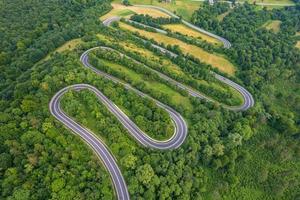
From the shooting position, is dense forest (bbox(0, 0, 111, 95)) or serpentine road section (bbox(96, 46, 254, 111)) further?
dense forest (bbox(0, 0, 111, 95))

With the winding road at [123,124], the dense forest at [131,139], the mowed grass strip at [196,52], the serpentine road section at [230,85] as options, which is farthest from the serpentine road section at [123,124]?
the mowed grass strip at [196,52]

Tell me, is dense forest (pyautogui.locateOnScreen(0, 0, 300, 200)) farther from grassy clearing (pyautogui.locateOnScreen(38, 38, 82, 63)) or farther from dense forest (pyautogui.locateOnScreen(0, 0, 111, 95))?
grassy clearing (pyautogui.locateOnScreen(38, 38, 82, 63))

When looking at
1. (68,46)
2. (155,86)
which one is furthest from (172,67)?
(68,46)

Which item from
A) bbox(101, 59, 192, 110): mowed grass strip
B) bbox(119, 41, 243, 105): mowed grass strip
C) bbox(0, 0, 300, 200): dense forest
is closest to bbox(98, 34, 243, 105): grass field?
bbox(119, 41, 243, 105): mowed grass strip

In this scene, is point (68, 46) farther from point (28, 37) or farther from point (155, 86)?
point (155, 86)

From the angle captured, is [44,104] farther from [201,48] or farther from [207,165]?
[201,48]
